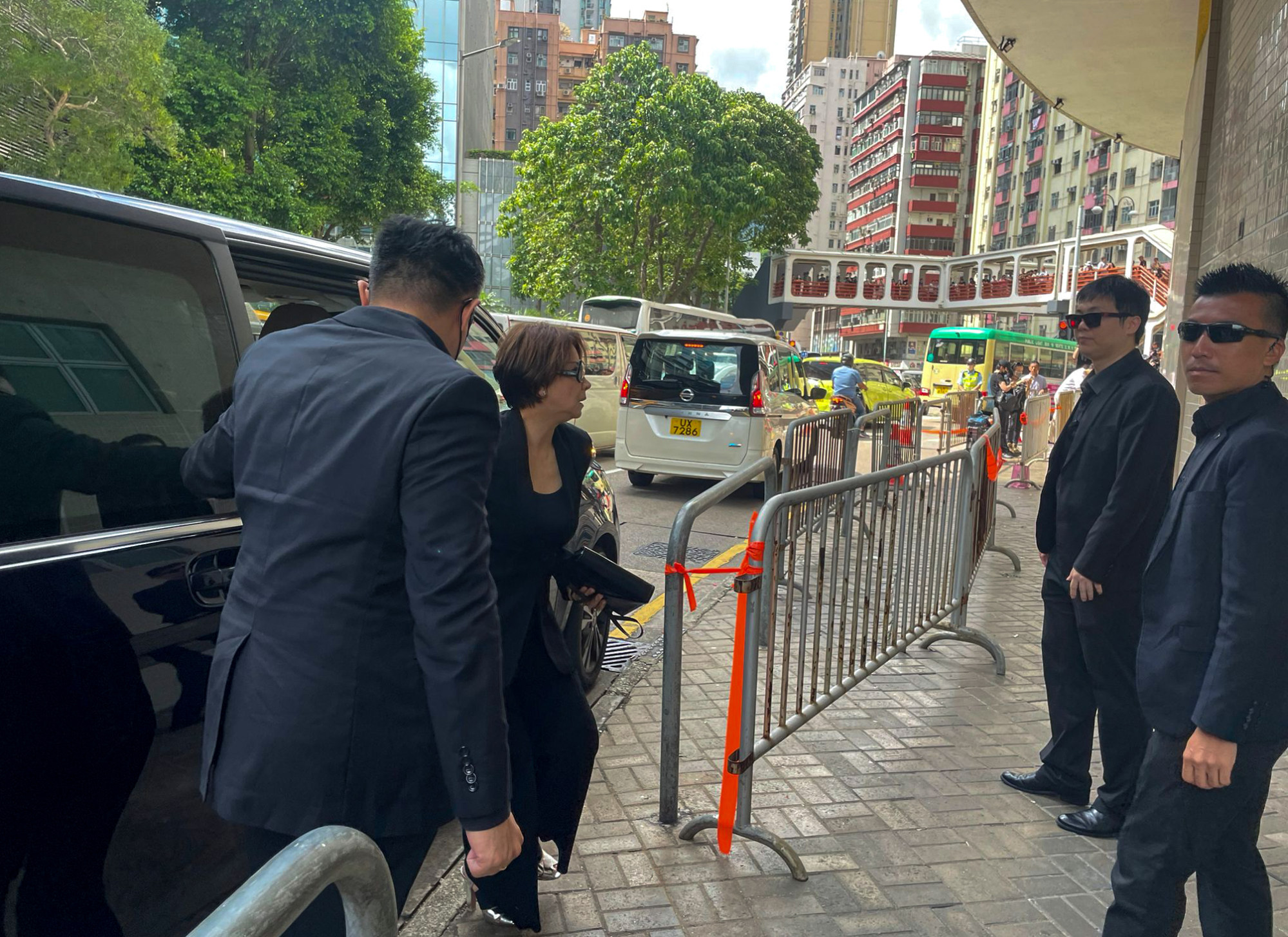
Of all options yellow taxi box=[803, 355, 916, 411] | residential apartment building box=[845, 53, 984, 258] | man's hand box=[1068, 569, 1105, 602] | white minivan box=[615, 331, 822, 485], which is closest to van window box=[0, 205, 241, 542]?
man's hand box=[1068, 569, 1105, 602]

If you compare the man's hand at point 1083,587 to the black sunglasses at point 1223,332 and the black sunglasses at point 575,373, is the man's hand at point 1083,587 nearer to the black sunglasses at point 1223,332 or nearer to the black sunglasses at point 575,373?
the black sunglasses at point 1223,332

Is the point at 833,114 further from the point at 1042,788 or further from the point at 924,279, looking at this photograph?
the point at 1042,788

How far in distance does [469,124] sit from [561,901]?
61.3m

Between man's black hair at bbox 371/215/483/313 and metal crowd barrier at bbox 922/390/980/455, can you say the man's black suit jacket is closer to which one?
man's black hair at bbox 371/215/483/313

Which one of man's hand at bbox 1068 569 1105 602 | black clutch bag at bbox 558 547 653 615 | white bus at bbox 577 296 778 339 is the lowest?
man's hand at bbox 1068 569 1105 602

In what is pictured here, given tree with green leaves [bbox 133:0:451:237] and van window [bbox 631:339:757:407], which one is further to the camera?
tree with green leaves [bbox 133:0:451:237]

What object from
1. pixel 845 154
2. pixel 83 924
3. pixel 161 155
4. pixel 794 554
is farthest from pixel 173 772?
pixel 845 154

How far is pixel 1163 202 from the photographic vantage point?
60375 mm

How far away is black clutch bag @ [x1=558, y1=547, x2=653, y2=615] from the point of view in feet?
9.11

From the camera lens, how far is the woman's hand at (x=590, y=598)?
9.32ft

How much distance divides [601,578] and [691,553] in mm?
5859

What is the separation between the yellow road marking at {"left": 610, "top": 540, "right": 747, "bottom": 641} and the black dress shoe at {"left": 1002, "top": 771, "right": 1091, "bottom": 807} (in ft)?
4.89

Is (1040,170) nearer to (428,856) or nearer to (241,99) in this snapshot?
(241,99)

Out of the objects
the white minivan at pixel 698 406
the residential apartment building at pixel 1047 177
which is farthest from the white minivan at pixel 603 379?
the residential apartment building at pixel 1047 177
